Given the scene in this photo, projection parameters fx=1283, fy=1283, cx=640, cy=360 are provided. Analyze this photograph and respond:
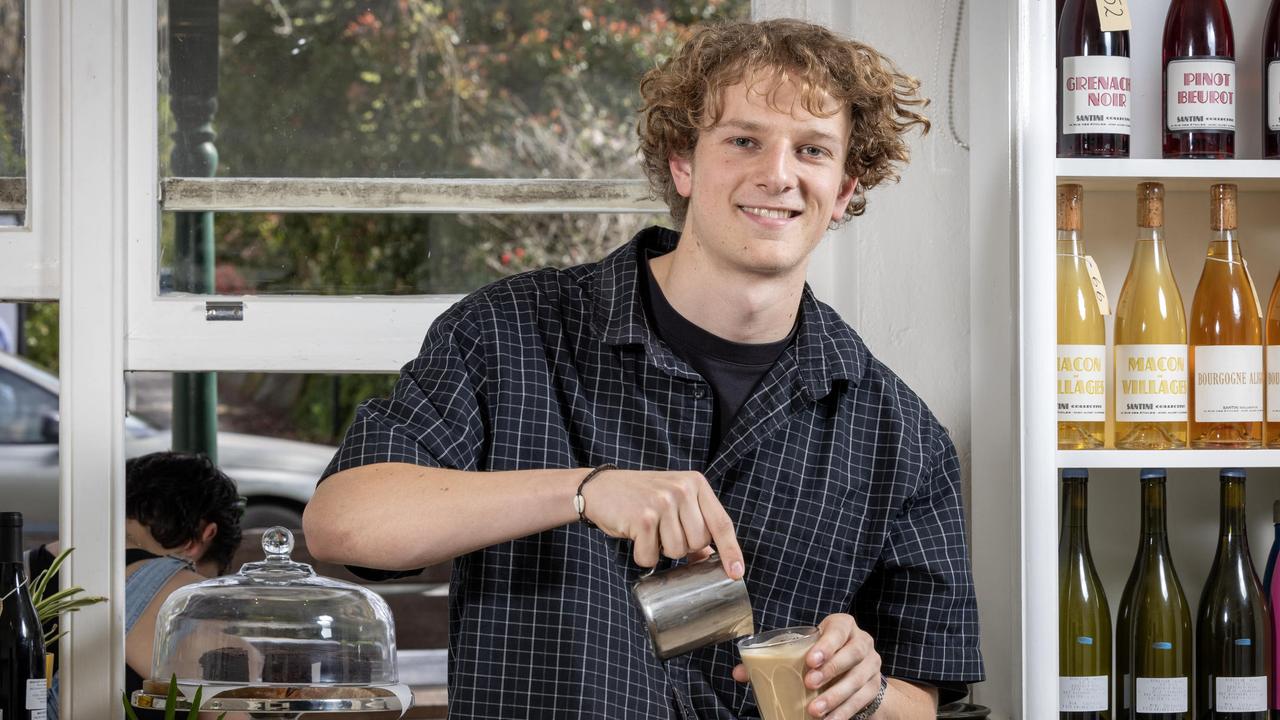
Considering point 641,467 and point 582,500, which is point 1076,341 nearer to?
point 641,467

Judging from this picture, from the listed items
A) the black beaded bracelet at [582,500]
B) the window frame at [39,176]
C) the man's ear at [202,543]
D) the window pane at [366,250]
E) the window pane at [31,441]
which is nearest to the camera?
the black beaded bracelet at [582,500]

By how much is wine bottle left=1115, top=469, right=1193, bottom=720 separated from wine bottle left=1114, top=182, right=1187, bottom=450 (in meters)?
0.06

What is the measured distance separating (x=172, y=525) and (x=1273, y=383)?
166 cm

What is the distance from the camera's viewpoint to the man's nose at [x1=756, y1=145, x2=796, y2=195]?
4.07ft

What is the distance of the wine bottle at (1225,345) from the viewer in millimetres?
1465

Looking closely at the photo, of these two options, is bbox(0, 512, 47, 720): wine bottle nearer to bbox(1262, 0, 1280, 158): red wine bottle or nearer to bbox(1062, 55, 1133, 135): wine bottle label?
bbox(1062, 55, 1133, 135): wine bottle label

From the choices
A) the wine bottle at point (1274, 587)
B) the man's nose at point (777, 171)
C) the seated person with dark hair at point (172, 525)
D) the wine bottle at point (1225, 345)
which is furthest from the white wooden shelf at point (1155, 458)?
the seated person with dark hair at point (172, 525)

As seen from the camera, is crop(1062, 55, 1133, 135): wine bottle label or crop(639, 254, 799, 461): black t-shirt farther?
crop(1062, 55, 1133, 135): wine bottle label

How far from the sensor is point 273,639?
120 cm

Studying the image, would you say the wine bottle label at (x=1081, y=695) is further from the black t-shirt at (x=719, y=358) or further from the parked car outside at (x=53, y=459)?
the parked car outside at (x=53, y=459)

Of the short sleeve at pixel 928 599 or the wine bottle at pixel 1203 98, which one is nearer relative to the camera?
the short sleeve at pixel 928 599

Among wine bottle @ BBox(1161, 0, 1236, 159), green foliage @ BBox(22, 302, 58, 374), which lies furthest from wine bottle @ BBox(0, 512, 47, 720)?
green foliage @ BBox(22, 302, 58, 374)

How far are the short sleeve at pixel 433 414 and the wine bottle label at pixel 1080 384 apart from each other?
667 millimetres

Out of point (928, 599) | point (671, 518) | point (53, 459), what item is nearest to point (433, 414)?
point (671, 518)
